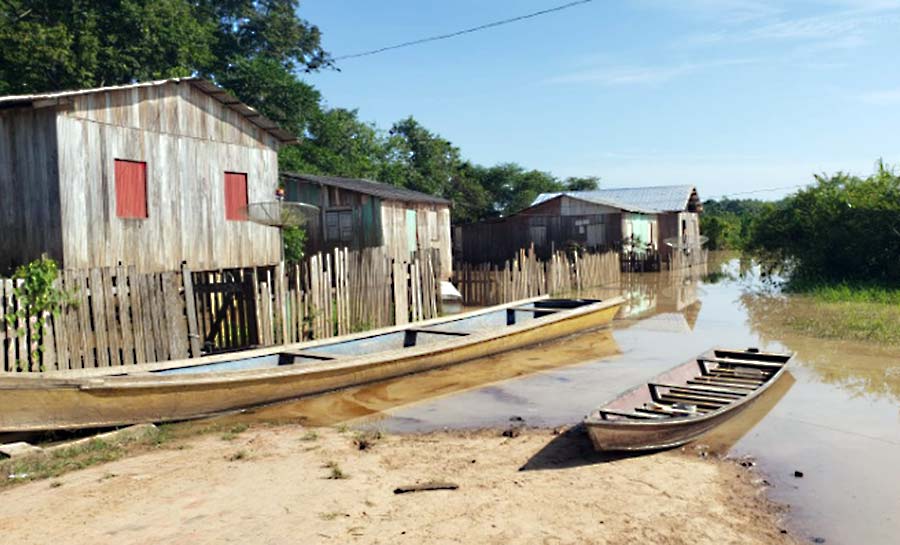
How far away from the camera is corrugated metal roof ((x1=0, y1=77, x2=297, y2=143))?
34.3ft

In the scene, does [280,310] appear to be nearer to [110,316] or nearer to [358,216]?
[110,316]

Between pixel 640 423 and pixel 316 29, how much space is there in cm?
4071

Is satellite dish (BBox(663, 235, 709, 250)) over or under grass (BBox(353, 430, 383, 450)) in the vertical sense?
over

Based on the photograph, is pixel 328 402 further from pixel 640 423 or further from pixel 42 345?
pixel 640 423

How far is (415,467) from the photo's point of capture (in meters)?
6.70

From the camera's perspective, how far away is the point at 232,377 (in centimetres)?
835

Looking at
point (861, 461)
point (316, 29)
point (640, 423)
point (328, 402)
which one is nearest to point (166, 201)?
point (328, 402)

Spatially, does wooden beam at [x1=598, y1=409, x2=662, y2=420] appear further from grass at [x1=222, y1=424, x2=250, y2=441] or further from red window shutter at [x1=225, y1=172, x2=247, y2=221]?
red window shutter at [x1=225, y1=172, x2=247, y2=221]

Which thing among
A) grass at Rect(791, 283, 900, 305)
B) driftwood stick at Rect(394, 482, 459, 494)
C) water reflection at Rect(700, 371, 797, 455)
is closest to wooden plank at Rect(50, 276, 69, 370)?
driftwood stick at Rect(394, 482, 459, 494)

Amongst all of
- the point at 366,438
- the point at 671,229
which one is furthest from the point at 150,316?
the point at 671,229

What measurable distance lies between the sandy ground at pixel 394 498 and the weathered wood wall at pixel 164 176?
5.39 metres

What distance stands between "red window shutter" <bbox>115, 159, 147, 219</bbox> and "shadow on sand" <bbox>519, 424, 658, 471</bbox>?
325 inches

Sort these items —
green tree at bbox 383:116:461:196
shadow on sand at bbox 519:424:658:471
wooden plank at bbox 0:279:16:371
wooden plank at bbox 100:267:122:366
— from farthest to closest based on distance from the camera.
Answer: green tree at bbox 383:116:461:196, wooden plank at bbox 100:267:122:366, wooden plank at bbox 0:279:16:371, shadow on sand at bbox 519:424:658:471

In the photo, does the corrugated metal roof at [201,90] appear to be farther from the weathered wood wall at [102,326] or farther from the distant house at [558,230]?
the distant house at [558,230]
